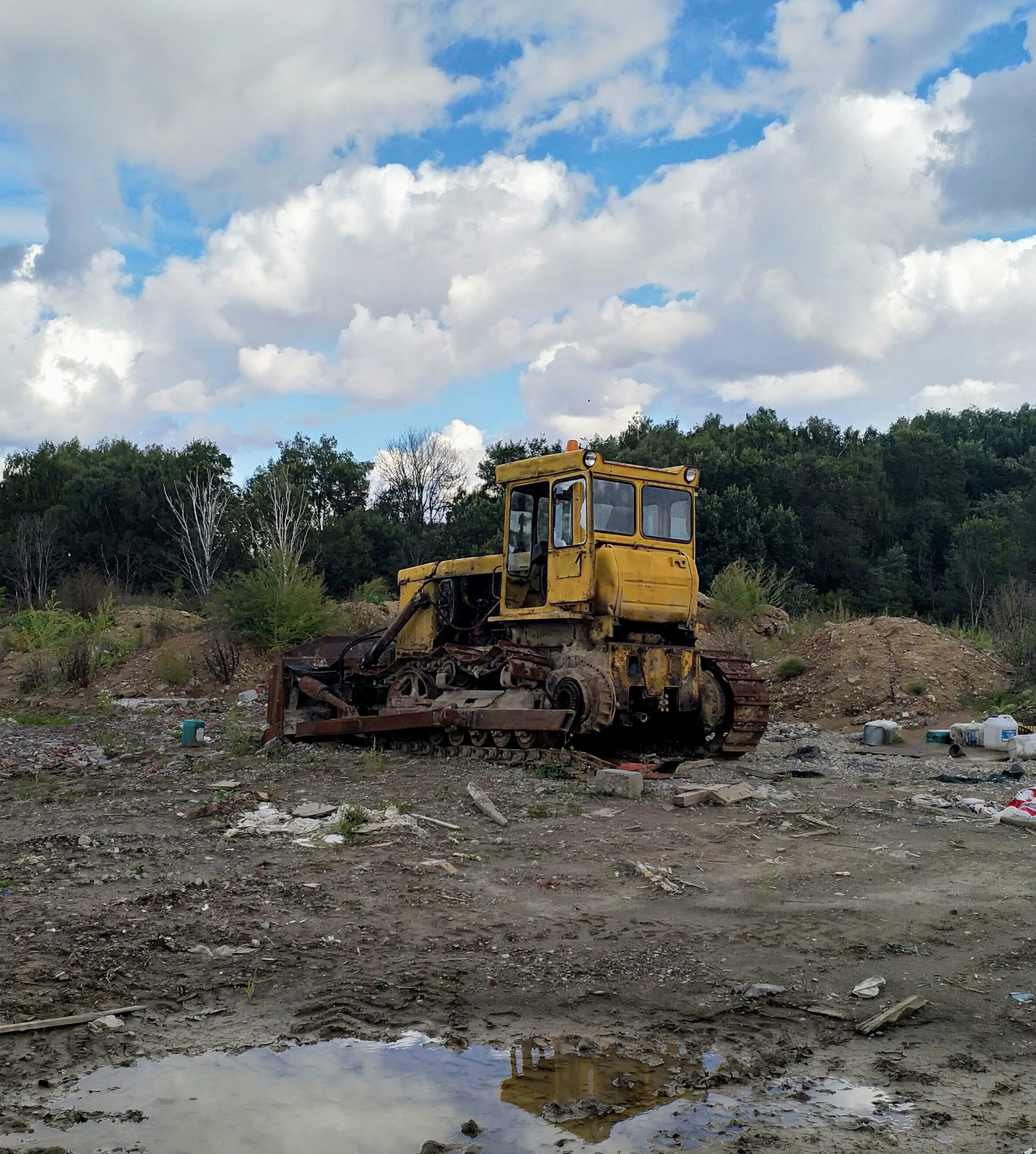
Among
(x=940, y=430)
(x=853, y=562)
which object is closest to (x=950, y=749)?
(x=853, y=562)

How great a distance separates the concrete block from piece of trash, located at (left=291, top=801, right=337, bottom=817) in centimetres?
240

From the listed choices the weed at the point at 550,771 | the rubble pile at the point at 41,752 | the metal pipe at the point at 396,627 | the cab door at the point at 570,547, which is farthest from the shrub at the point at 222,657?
the weed at the point at 550,771

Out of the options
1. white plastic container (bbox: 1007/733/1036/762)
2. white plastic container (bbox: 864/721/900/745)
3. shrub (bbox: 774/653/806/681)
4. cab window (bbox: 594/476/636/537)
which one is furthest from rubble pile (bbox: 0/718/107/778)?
shrub (bbox: 774/653/806/681)

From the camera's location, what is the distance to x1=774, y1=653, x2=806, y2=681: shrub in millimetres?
20484

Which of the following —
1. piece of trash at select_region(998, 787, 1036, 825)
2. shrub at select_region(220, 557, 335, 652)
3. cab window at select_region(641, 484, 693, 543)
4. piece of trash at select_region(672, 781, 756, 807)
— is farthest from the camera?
shrub at select_region(220, 557, 335, 652)

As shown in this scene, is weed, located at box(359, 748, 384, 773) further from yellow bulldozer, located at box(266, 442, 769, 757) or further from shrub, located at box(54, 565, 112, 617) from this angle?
shrub, located at box(54, 565, 112, 617)

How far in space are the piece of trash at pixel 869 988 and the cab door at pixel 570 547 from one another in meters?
7.09

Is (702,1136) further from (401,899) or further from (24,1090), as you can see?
(401,899)

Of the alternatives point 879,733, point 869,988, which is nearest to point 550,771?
point 869,988

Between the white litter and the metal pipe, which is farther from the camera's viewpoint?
the metal pipe

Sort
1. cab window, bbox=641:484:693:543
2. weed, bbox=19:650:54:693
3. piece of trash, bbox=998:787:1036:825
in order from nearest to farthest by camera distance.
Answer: piece of trash, bbox=998:787:1036:825 → cab window, bbox=641:484:693:543 → weed, bbox=19:650:54:693

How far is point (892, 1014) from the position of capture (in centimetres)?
486

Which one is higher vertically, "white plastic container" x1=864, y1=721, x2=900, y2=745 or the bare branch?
the bare branch

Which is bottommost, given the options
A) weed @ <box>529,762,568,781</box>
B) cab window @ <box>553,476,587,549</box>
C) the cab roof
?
weed @ <box>529,762,568,781</box>
